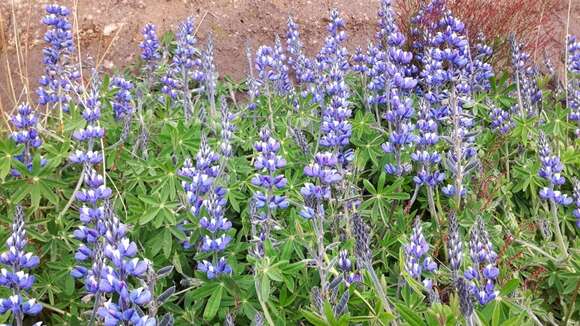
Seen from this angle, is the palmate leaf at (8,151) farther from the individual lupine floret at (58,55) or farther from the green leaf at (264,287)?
the green leaf at (264,287)

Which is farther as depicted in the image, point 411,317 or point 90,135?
point 90,135

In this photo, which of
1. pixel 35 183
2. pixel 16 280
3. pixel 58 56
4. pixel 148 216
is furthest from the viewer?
pixel 58 56

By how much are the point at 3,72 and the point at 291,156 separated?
267 centimetres

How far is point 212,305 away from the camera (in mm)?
2385

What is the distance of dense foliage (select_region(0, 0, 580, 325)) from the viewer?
2.12 metres

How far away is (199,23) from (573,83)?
282 centimetres

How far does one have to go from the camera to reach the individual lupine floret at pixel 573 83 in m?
3.84

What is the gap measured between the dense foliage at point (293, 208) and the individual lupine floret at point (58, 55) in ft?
0.04

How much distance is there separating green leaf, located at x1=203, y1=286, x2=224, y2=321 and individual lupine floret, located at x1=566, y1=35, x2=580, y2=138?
8.01ft

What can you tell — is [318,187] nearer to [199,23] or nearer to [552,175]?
[552,175]

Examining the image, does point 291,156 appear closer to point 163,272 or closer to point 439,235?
point 439,235

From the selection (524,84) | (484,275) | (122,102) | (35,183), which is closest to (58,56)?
(122,102)

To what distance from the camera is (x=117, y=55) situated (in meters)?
5.14

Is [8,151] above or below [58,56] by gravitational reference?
below
